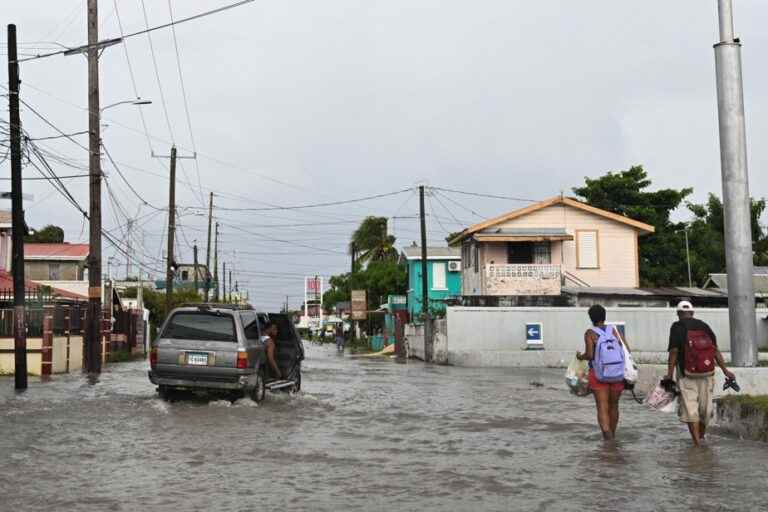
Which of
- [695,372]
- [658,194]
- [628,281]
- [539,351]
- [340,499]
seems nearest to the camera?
[340,499]

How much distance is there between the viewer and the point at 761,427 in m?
11.6

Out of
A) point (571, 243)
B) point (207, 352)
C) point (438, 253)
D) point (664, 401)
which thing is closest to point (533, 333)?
Result: point (571, 243)

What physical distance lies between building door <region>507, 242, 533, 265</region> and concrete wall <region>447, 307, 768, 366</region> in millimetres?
9501

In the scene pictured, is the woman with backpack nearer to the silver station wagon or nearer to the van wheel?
the silver station wagon

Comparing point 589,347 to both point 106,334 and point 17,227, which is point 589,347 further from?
point 106,334

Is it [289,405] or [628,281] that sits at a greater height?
[628,281]

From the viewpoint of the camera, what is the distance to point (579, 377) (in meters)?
12.2

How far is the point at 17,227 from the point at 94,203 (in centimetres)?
641

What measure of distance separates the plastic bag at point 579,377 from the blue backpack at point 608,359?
460 mm

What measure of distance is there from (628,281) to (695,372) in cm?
3604

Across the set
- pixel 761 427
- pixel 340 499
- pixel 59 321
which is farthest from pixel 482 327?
pixel 340 499

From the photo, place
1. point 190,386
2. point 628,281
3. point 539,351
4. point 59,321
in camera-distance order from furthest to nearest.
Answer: point 628,281, point 539,351, point 59,321, point 190,386

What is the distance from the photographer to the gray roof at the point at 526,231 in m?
44.9

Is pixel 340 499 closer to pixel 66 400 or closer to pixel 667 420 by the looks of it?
pixel 667 420
